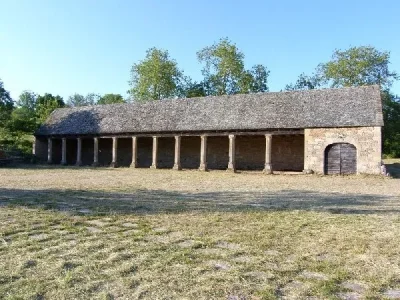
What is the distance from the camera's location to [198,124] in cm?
2303

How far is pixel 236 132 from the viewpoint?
21.8 m

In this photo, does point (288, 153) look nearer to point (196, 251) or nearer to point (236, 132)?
Answer: point (236, 132)

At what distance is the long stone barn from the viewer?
19266mm

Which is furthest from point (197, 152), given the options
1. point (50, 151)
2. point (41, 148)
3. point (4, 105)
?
point (4, 105)

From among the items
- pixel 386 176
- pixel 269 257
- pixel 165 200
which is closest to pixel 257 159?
pixel 386 176

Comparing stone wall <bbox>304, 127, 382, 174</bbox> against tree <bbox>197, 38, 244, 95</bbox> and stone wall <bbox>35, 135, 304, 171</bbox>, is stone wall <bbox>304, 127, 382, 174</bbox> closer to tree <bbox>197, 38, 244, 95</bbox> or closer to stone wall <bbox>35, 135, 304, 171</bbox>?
stone wall <bbox>35, 135, 304, 171</bbox>

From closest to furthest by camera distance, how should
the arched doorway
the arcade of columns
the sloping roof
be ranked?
the arched doorway
the sloping roof
the arcade of columns

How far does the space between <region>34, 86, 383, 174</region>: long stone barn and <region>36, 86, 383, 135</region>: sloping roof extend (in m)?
0.05

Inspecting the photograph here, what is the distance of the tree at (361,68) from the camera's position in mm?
39000

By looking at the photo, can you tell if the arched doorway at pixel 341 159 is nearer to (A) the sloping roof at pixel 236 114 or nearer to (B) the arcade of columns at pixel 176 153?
(A) the sloping roof at pixel 236 114

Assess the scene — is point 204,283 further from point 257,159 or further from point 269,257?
point 257,159

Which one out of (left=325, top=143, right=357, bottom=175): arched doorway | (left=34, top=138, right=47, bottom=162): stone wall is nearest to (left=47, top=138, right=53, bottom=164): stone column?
(left=34, top=138, right=47, bottom=162): stone wall

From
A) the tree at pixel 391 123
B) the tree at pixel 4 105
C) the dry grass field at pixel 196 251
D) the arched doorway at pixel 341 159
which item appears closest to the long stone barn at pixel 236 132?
the arched doorway at pixel 341 159

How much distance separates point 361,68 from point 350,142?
23.6 metres
